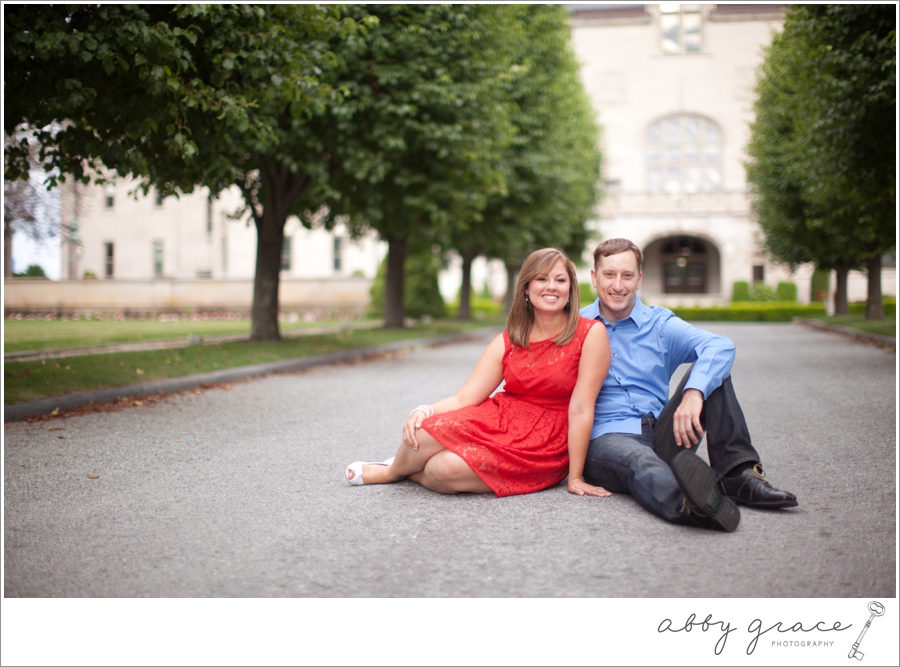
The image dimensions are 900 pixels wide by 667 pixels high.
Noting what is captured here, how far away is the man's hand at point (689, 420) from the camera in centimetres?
388

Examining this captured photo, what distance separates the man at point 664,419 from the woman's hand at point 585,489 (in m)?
0.10

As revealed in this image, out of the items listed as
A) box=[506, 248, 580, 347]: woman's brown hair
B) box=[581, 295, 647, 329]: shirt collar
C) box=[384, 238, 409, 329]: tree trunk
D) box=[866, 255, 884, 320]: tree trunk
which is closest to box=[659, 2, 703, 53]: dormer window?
box=[866, 255, 884, 320]: tree trunk

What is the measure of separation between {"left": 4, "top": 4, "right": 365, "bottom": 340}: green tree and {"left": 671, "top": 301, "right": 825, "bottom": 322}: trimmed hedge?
3159 centimetres

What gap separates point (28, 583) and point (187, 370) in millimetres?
7665

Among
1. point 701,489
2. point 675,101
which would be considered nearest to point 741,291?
point 675,101

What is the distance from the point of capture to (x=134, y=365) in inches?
407

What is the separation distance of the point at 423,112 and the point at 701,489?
11126 millimetres

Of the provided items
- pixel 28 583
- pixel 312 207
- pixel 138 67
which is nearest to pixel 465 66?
pixel 312 207

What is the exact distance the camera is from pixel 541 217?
2328cm

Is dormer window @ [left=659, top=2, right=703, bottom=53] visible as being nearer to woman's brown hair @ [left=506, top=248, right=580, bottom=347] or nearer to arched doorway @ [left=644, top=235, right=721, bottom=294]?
arched doorway @ [left=644, top=235, right=721, bottom=294]

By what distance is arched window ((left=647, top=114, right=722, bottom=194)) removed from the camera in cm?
5272

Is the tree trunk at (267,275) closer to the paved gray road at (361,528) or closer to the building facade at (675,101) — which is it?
the paved gray road at (361,528)

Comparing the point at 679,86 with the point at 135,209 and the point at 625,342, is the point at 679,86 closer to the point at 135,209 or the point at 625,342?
the point at 135,209

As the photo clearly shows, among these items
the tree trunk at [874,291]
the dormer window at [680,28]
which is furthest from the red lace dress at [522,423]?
the dormer window at [680,28]
